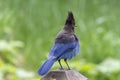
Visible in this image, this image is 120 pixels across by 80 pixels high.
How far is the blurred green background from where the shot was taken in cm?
496

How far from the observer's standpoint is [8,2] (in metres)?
6.71

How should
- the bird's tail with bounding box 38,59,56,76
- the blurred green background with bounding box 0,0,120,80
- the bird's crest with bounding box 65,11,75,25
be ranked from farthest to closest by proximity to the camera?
the blurred green background with bounding box 0,0,120,80 < the bird's crest with bounding box 65,11,75,25 < the bird's tail with bounding box 38,59,56,76

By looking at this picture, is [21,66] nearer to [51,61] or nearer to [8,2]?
[8,2]

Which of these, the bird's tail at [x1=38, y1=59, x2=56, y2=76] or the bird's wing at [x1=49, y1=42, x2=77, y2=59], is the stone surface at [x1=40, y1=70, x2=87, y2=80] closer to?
the bird's tail at [x1=38, y1=59, x2=56, y2=76]

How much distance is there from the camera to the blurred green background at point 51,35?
4.96 m

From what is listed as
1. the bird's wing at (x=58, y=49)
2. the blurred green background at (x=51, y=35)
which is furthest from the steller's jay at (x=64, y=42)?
the blurred green background at (x=51, y=35)

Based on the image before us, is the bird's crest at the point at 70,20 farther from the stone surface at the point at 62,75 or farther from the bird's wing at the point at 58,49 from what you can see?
the stone surface at the point at 62,75

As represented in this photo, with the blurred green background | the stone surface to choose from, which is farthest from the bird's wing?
the blurred green background

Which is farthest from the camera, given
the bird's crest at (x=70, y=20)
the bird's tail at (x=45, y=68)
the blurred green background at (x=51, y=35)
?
the blurred green background at (x=51, y=35)

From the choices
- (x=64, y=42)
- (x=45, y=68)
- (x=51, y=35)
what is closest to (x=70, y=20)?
(x=64, y=42)

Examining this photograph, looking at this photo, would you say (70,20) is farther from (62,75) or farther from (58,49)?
(62,75)

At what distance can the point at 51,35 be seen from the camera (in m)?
5.90

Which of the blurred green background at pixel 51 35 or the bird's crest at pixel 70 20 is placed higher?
the blurred green background at pixel 51 35


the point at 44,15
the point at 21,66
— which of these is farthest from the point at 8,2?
the point at 21,66
